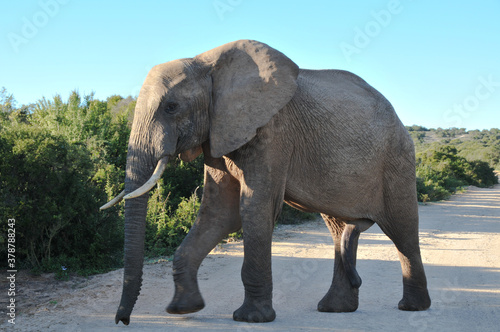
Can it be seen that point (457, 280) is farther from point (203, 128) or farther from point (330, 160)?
point (203, 128)

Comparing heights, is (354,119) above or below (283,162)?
above

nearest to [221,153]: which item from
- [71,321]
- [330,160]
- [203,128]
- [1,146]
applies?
[203,128]

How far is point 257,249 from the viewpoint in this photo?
460cm

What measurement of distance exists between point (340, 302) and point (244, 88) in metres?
2.79

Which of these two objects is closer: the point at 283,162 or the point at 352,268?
the point at 283,162

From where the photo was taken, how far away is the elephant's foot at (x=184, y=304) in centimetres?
497

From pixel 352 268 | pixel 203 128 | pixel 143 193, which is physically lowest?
pixel 352 268

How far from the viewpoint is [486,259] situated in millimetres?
8859

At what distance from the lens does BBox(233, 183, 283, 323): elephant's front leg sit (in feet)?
15.1

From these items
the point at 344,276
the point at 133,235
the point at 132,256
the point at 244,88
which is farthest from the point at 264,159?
the point at 344,276

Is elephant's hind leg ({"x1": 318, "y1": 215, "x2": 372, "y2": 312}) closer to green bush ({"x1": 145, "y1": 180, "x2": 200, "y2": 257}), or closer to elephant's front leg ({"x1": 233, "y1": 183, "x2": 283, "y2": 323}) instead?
elephant's front leg ({"x1": 233, "y1": 183, "x2": 283, "y2": 323})

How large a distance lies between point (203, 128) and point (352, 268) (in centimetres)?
230

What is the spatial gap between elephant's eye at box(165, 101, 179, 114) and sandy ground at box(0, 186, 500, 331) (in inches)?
85.9

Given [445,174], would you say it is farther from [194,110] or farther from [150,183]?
[150,183]
